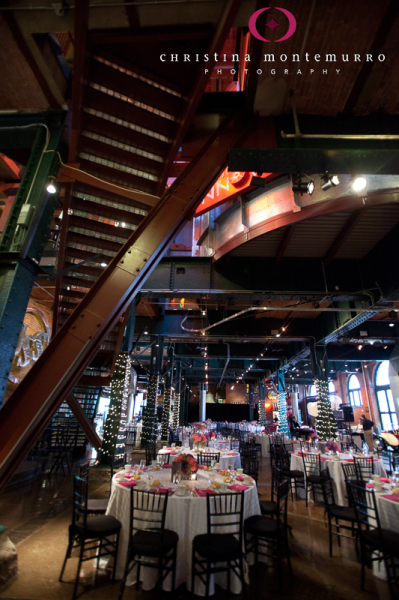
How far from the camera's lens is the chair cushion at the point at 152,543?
10.4 ft

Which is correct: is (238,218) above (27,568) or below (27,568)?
above

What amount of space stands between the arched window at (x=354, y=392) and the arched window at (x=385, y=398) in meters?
2.27

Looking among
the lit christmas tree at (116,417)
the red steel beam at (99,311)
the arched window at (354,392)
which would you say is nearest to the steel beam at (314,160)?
the red steel beam at (99,311)

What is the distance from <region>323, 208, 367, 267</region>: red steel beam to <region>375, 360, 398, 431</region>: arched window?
1582cm

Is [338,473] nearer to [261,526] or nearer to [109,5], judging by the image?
[261,526]

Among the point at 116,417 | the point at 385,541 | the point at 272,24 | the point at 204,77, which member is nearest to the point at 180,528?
the point at 385,541

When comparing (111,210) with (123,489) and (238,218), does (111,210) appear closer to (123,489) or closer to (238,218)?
(238,218)

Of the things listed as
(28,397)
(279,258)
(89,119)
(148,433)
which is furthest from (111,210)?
(148,433)

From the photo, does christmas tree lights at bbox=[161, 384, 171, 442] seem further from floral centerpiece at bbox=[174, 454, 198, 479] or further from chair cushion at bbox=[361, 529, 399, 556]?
chair cushion at bbox=[361, 529, 399, 556]

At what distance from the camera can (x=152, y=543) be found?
3.25 meters

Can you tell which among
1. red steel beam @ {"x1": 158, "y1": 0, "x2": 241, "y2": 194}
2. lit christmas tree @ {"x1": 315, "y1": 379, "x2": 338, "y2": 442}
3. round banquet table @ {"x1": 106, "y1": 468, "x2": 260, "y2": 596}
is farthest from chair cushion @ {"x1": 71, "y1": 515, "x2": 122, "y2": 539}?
lit christmas tree @ {"x1": 315, "y1": 379, "x2": 338, "y2": 442}

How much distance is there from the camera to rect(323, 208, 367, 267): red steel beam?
19.6 ft

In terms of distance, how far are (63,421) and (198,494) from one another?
11.2m

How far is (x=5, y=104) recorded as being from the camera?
3.74 metres
